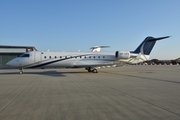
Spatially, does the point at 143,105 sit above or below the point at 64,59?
below

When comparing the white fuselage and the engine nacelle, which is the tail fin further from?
the engine nacelle

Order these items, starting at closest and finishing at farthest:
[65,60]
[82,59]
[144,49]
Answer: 1. [65,60]
2. [82,59]
3. [144,49]

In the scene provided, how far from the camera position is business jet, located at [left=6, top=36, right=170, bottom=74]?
68.3 ft

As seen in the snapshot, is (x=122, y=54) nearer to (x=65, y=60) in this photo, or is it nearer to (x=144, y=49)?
(x=144, y=49)

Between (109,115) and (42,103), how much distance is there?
2.73 meters

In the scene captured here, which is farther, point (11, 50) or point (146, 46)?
point (11, 50)

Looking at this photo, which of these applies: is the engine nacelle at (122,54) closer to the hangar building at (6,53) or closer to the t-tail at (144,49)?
the t-tail at (144,49)

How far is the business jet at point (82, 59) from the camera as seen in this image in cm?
2081

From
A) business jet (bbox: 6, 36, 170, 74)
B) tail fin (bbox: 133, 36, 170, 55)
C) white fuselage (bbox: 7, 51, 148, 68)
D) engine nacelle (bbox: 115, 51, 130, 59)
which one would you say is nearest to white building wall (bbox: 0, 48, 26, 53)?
business jet (bbox: 6, 36, 170, 74)

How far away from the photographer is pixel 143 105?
5.92 m

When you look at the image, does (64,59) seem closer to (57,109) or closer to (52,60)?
(52,60)

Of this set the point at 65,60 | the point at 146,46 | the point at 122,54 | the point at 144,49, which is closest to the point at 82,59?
the point at 65,60

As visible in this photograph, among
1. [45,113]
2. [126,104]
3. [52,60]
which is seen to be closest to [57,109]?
[45,113]

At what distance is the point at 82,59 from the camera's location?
73.0 ft
